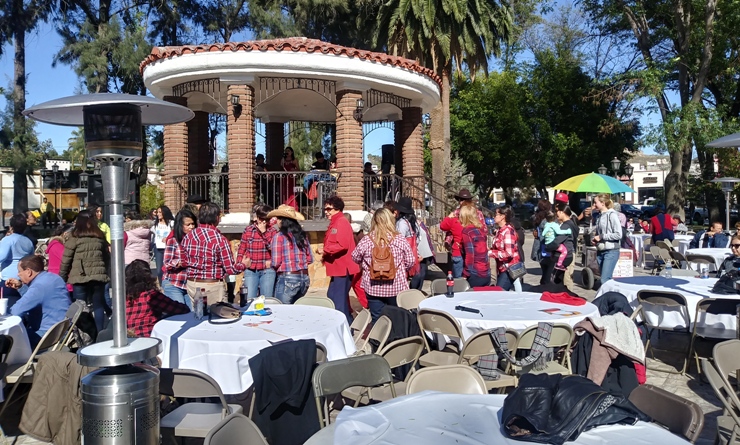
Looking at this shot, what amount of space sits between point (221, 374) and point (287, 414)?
716 mm

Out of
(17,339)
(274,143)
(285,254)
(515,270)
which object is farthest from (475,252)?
(274,143)

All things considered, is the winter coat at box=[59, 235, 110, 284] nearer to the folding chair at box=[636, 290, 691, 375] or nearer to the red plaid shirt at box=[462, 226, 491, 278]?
the red plaid shirt at box=[462, 226, 491, 278]

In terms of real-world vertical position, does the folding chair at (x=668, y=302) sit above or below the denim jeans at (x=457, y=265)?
below

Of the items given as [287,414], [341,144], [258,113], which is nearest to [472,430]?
[287,414]

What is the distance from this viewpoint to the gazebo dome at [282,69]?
11016 mm

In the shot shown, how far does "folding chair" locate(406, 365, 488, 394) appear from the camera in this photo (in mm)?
3807

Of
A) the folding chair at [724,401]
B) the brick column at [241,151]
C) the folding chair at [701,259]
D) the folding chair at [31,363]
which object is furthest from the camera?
the brick column at [241,151]

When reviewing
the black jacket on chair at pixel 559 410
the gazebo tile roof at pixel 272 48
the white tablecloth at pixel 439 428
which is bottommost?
the white tablecloth at pixel 439 428

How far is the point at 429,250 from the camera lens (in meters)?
10.0

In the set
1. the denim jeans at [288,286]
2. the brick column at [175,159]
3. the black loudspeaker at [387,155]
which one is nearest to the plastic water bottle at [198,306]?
the denim jeans at [288,286]

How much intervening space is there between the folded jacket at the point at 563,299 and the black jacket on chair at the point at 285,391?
315cm

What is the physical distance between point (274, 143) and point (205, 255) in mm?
10642

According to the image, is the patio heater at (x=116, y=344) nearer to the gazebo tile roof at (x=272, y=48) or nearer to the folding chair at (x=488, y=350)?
the folding chair at (x=488, y=350)

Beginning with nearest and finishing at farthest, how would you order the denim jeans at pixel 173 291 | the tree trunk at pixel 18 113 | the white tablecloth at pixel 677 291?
the white tablecloth at pixel 677 291
the denim jeans at pixel 173 291
the tree trunk at pixel 18 113
